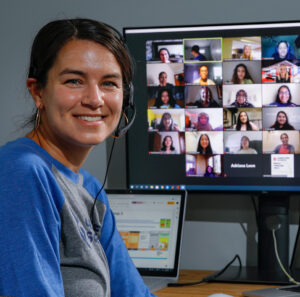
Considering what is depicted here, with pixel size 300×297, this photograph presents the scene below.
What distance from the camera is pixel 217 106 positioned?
→ 1.58 metres

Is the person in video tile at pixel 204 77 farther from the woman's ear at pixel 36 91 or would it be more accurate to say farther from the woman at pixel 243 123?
the woman's ear at pixel 36 91

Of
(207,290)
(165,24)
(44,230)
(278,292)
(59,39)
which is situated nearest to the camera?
(44,230)

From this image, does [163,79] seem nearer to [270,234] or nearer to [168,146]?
[168,146]

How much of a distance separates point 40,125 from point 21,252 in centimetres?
32

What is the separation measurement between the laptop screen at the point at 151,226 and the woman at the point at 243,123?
271 millimetres

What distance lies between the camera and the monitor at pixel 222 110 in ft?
5.08

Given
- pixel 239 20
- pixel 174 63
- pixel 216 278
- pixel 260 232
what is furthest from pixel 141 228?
pixel 239 20

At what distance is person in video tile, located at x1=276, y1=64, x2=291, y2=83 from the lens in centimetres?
155

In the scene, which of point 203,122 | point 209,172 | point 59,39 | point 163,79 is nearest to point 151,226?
point 209,172

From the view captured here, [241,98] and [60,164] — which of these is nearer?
[60,164]

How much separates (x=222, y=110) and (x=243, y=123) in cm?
8

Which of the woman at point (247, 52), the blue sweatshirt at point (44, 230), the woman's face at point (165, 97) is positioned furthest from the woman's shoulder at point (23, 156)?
the woman at point (247, 52)

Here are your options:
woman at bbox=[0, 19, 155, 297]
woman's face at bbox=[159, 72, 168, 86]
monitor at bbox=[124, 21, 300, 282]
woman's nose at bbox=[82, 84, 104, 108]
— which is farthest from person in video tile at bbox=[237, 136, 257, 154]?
woman's nose at bbox=[82, 84, 104, 108]

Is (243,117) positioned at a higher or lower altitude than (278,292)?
higher
